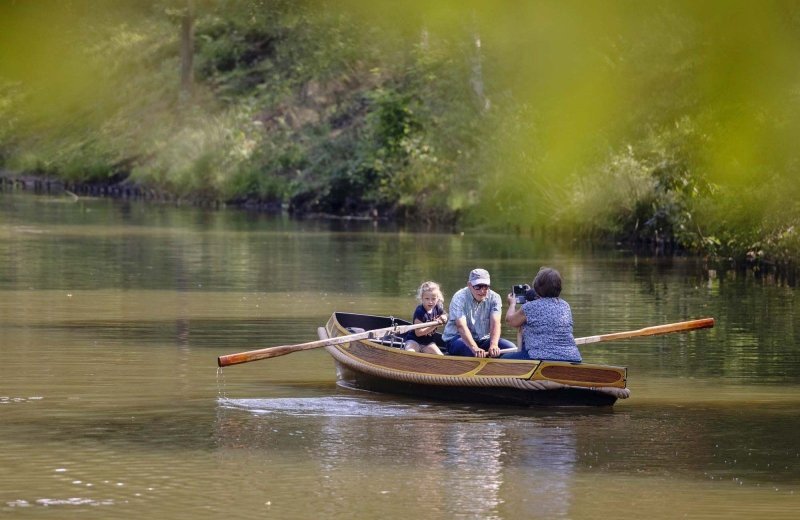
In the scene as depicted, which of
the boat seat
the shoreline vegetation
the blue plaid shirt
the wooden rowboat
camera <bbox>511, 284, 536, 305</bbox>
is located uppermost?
the shoreline vegetation

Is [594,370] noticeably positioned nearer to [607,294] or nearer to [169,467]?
[169,467]

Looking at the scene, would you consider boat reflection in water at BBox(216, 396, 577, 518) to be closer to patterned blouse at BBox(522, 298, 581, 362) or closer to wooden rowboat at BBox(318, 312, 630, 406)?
wooden rowboat at BBox(318, 312, 630, 406)

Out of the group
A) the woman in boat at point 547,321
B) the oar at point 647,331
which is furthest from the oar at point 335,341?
the oar at point 647,331

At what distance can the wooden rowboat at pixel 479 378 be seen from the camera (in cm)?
1738

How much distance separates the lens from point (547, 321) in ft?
58.2

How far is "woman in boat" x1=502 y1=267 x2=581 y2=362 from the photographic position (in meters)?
17.7

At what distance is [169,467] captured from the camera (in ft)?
47.5

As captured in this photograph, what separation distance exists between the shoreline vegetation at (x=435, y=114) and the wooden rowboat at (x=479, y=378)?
2.40 meters

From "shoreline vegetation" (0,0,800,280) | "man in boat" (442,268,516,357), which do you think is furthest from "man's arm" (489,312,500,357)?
"shoreline vegetation" (0,0,800,280)

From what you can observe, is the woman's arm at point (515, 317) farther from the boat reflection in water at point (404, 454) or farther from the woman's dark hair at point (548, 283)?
the boat reflection in water at point (404, 454)

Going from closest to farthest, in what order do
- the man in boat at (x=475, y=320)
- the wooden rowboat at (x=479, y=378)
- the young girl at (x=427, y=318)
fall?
the wooden rowboat at (x=479, y=378)
the man in boat at (x=475, y=320)
the young girl at (x=427, y=318)

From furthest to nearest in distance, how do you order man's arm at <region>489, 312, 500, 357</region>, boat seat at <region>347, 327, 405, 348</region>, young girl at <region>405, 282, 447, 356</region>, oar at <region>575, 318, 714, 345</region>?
boat seat at <region>347, 327, 405, 348</region> < young girl at <region>405, 282, 447, 356</region> < oar at <region>575, 318, 714, 345</region> < man's arm at <region>489, 312, 500, 357</region>

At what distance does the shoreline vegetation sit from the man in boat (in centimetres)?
245

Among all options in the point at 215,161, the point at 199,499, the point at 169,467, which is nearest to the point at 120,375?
the point at 169,467
